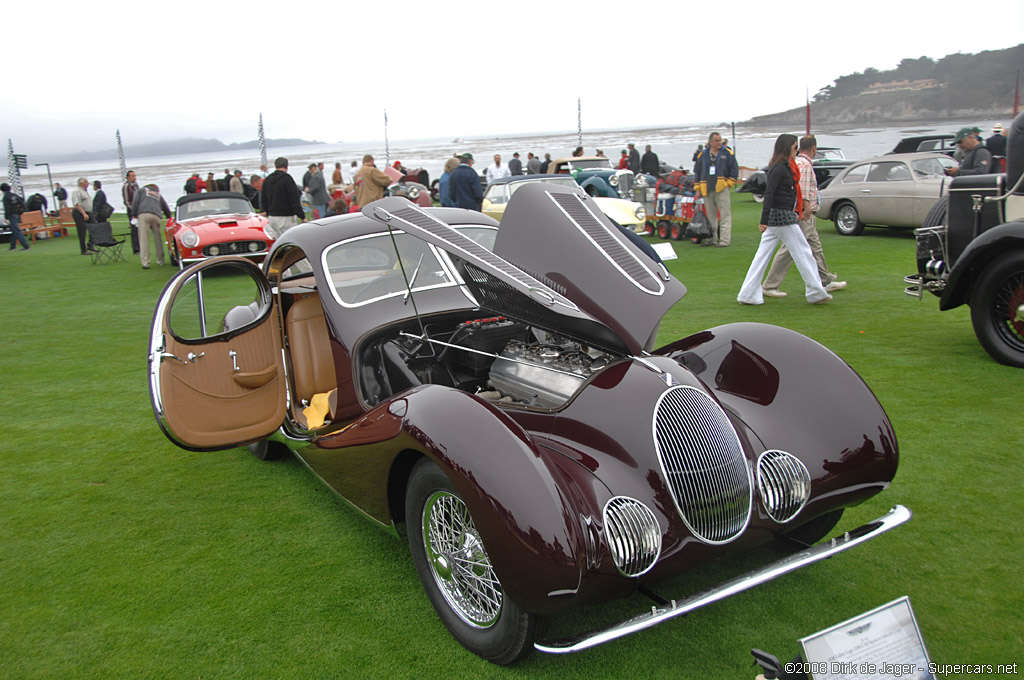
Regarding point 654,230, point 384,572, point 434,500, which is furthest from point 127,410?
point 654,230

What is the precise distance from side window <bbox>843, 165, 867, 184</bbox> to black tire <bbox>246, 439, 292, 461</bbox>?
480 inches

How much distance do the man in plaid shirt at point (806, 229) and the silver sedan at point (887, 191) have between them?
4.70 metres

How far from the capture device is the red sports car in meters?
12.3

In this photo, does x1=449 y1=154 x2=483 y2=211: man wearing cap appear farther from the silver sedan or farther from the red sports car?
the silver sedan

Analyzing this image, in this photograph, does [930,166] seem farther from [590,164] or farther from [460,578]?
[460,578]

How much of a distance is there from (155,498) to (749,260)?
9568 mm

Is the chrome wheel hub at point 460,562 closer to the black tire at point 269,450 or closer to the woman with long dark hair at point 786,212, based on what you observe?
the black tire at point 269,450

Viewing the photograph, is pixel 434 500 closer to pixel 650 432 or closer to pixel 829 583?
pixel 650 432

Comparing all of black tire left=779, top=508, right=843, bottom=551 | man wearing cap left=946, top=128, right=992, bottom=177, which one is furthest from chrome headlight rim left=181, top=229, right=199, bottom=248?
man wearing cap left=946, top=128, right=992, bottom=177

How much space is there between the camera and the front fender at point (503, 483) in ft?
7.19

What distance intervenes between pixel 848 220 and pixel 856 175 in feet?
2.81

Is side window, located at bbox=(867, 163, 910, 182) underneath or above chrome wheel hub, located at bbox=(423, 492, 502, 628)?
above

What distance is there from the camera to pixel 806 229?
8.16 m

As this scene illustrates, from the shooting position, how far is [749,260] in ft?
36.8
